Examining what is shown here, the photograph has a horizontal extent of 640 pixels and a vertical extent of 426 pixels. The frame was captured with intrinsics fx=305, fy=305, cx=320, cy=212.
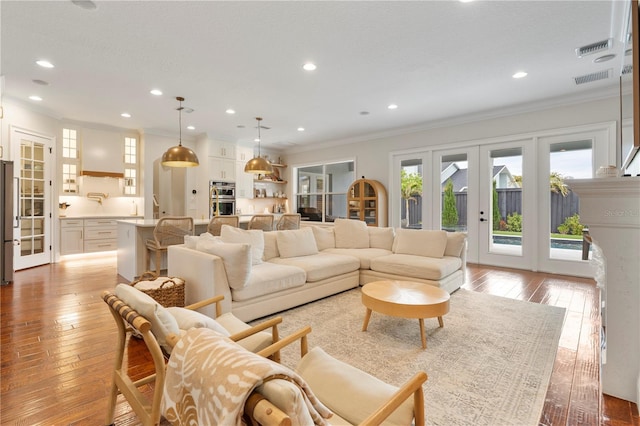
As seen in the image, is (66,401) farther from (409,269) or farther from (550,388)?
(409,269)

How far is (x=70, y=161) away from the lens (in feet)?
21.5

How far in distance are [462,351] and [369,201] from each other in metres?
4.97

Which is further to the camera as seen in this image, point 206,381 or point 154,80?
point 154,80

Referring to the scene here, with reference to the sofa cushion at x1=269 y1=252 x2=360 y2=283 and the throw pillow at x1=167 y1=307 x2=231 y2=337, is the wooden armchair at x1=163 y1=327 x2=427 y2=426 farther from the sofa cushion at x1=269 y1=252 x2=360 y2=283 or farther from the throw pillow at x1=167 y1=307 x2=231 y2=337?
the sofa cushion at x1=269 y1=252 x2=360 y2=283

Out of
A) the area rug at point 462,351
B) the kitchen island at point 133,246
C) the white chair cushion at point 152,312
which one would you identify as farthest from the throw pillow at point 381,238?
the white chair cushion at point 152,312

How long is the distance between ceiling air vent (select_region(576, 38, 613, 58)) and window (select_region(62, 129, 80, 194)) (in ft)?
28.7

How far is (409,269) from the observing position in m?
3.79

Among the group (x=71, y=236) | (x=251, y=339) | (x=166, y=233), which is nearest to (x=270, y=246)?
(x=166, y=233)

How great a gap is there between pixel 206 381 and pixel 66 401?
5.72 feet

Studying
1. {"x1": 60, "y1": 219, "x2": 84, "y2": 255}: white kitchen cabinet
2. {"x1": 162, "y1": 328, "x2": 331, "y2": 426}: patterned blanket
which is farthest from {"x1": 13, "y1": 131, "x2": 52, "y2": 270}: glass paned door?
{"x1": 162, "y1": 328, "x2": 331, "y2": 426}: patterned blanket

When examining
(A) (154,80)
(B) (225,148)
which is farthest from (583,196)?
(B) (225,148)

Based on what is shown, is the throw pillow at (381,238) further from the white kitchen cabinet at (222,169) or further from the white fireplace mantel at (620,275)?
the white kitchen cabinet at (222,169)

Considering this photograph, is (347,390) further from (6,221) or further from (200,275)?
(6,221)

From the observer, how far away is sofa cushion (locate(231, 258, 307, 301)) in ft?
9.59
